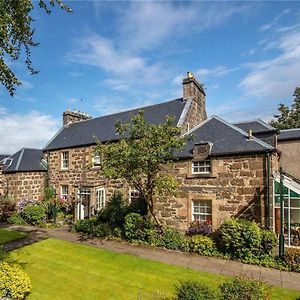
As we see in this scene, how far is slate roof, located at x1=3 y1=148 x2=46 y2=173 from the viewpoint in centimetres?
2403

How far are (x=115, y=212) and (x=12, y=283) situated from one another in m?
10.4

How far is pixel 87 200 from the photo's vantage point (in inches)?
801

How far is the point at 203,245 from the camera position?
13070mm

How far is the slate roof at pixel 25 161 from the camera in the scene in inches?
946

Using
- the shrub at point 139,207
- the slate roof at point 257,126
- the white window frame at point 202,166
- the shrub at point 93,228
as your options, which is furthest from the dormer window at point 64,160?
the slate roof at point 257,126

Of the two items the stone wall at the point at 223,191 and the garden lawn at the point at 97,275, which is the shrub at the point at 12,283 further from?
the stone wall at the point at 223,191

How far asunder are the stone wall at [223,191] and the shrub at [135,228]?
1.41 metres

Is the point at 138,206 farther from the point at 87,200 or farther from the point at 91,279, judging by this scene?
the point at 91,279

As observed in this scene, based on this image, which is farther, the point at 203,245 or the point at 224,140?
the point at 224,140

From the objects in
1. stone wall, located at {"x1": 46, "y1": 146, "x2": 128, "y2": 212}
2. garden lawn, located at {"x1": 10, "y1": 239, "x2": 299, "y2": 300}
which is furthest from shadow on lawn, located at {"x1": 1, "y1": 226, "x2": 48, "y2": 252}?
stone wall, located at {"x1": 46, "y1": 146, "x2": 128, "y2": 212}

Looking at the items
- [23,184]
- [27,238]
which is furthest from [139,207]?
[23,184]

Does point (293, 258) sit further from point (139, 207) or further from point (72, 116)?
point (72, 116)

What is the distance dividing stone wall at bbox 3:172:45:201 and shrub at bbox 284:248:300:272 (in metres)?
21.3

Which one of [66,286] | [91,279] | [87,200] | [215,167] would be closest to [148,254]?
[91,279]
